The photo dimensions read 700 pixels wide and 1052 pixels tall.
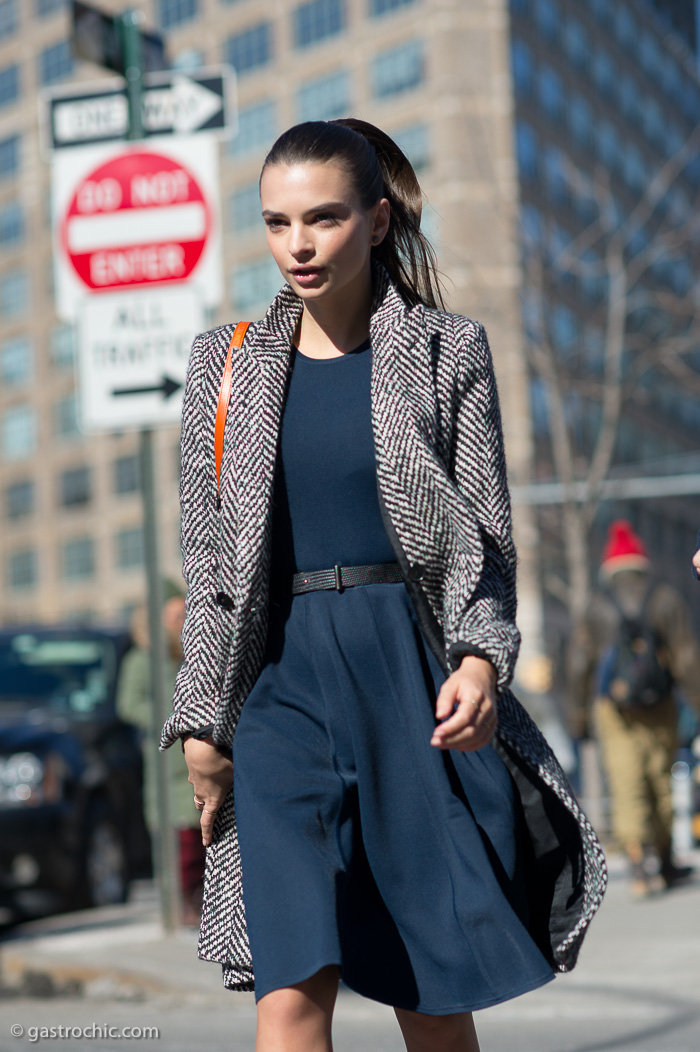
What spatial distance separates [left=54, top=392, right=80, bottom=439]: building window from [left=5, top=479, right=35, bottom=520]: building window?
3072 mm

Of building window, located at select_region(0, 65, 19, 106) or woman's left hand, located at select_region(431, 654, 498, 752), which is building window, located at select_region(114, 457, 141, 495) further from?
woman's left hand, located at select_region(431, 654, 498, 752)

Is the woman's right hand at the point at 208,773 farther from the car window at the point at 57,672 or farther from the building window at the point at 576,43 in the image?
the building window at the point at 576,43

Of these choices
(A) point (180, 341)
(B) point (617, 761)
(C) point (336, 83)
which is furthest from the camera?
(C) point (336, 83)

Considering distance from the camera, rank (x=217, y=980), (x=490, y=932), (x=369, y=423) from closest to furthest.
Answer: (x=490, y=932) → (x=369, y=423) → (x=217, y=980)

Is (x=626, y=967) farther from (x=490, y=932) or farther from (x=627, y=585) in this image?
(x=490, y=932)

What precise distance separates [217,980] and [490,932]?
4.02 metres

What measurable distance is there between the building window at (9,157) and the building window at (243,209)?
46.4ft

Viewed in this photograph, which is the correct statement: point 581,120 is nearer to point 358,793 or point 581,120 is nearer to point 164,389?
point 164,389

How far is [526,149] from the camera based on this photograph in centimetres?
5362

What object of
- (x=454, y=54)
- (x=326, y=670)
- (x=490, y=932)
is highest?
(x=454, y=54)

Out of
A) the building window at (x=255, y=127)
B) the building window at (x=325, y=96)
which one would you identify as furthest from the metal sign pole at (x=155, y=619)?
the building window at (x=255, y=127)

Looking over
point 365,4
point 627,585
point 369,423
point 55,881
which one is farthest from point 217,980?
point 365,4

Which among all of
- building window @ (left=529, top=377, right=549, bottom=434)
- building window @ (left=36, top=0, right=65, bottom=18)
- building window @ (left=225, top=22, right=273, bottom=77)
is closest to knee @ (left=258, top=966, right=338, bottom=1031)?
building window @ (left=529, top=377, right=549, bottom=434)

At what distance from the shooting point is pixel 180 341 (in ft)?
24.8
